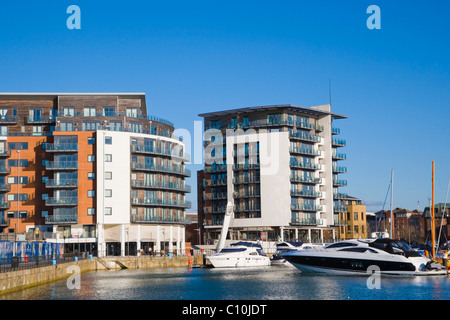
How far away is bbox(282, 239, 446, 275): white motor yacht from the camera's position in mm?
65938

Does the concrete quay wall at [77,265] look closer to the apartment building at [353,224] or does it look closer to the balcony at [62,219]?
the balcony at [62,219]

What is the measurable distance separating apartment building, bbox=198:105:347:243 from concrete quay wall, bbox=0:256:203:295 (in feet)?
96.7

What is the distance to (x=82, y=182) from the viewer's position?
112500 mm

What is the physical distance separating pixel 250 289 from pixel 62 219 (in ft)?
199

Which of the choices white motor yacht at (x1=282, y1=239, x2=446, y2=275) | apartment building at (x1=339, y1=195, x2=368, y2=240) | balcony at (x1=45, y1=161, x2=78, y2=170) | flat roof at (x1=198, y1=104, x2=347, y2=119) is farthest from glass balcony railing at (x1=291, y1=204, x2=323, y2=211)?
white motor yacht at (x1=282, y1=239, x2=446, y2=275)

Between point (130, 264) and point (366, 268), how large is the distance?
4155cm

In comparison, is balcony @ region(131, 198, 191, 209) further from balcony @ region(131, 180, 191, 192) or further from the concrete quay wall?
the concrete quay wall

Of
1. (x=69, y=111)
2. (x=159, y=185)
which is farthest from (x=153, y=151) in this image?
(x=69, y=111)

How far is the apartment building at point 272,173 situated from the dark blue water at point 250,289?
6160cm

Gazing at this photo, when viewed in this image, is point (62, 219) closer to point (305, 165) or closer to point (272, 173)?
point (272, 173)

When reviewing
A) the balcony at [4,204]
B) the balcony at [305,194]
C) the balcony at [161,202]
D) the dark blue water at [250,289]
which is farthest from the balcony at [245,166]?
the dark blue water at [250,289]
